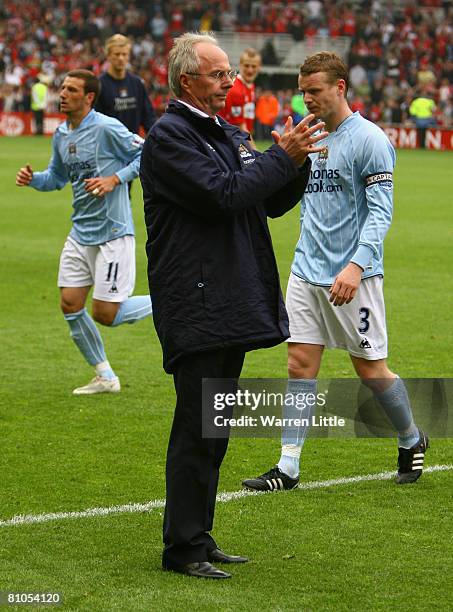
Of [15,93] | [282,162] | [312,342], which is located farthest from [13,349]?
[15,93]

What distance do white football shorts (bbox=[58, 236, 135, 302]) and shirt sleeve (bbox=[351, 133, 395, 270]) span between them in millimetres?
2926

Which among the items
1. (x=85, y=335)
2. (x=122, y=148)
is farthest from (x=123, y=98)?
(x=85, y=335)

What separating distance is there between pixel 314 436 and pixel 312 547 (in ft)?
7.30

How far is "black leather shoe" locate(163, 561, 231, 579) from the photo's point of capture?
488 cm

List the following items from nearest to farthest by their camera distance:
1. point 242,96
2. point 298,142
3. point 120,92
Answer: point 298,142 → point 120,92 → point 242,96

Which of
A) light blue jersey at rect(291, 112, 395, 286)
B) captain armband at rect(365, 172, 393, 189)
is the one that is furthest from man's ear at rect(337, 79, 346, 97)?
captain armband at rect(365, 172, 393, 189)

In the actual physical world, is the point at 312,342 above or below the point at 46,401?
above

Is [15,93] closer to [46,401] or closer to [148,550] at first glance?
[46,401]

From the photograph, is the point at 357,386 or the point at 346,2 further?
the point at 346,2

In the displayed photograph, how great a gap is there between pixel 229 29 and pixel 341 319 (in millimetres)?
45944

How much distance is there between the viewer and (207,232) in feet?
15.6

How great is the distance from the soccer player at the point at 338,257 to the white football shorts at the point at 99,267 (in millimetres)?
2489

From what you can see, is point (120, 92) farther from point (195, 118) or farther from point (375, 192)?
point (195, 118)

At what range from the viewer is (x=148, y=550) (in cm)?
527
